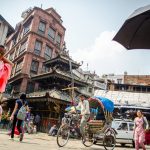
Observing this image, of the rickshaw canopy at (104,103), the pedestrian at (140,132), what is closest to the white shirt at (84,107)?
the pedestrian at (140,132)

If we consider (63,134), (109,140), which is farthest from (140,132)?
(63,134)

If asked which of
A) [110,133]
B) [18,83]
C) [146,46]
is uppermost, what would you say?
[18,83]

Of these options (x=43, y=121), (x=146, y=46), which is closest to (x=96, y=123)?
(x=146, y=46)

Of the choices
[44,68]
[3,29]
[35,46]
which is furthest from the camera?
[44,68]

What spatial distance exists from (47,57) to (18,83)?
630 cm

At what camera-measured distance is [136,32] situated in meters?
4.73

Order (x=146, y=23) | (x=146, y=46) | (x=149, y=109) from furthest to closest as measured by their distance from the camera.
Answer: (x=149, y=109) → (x=146, y=46) → (x=146, y=23)

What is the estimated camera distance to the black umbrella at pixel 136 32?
163 inches

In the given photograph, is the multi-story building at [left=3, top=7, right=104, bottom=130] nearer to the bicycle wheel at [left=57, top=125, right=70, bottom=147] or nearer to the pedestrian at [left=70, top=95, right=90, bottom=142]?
the pedestrian at [left=70, top=95, right=90, bottom=142]

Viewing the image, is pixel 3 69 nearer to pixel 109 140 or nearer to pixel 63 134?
pixel 63 134

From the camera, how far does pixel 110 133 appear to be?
9.20 meters

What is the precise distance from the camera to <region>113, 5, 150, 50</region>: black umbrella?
13.6 feet

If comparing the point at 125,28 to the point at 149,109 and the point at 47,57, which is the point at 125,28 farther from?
the point at 47,57

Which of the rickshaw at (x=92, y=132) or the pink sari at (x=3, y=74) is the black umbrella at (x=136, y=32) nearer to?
the pink sari at (x=3, y=74)
